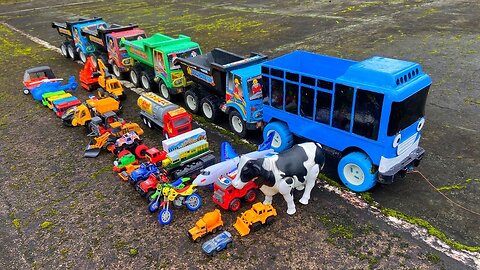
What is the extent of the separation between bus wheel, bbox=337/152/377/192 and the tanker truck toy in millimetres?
2655

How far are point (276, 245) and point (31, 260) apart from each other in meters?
4.01

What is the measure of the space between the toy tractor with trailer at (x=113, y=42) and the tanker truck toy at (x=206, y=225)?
8.57 m

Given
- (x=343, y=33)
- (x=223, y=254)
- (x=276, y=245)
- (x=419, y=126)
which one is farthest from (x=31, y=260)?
(x=343, y=33)

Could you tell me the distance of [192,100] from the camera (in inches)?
432

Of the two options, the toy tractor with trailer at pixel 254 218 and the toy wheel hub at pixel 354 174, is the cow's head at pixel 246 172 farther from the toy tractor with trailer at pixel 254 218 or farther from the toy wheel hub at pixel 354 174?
the toy wheel hub at pixel 354 174

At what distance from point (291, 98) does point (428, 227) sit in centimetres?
354

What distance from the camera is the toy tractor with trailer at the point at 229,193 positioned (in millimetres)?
6734

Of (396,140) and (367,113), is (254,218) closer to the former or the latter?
(367,113)

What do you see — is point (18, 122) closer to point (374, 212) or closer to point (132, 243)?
point (132, 243)

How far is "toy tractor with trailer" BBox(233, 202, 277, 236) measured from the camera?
638 cm

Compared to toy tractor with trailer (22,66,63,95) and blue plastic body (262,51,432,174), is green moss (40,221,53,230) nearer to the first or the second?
blue plastic body (262,51,432,174)

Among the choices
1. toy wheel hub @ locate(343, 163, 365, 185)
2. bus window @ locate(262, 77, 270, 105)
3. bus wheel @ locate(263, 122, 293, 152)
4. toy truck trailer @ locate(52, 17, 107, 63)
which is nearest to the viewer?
toy wheel hub @ locate(343, 163, 365, 185)

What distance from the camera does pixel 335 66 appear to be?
8.14m

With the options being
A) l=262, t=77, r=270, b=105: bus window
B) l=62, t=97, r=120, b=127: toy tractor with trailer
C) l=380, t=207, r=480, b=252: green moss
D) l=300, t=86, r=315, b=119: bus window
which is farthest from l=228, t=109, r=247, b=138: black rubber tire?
l=380, t=207, r=480, b=252: green moss
